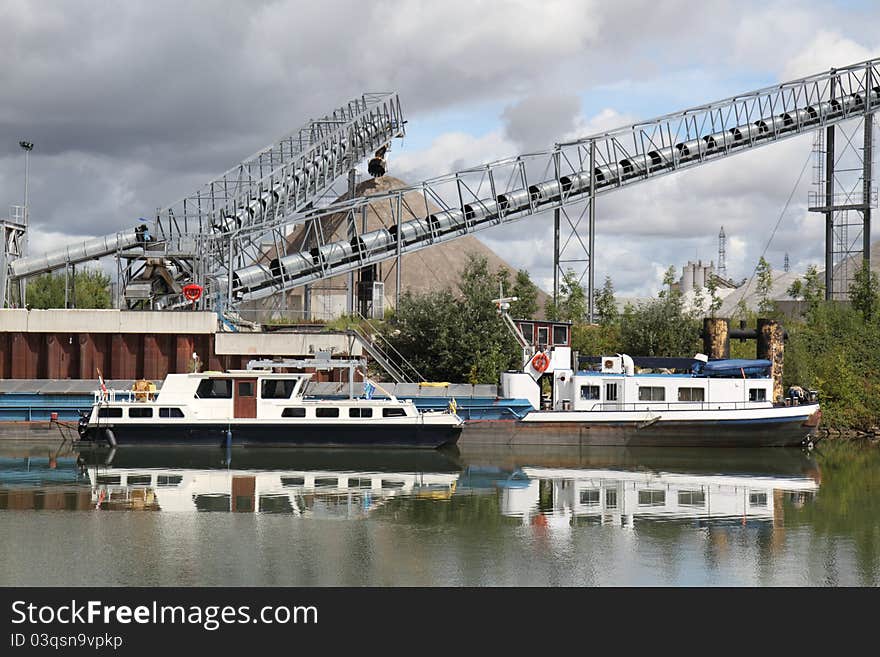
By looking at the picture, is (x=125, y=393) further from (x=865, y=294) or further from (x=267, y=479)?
(x=865, y=294)

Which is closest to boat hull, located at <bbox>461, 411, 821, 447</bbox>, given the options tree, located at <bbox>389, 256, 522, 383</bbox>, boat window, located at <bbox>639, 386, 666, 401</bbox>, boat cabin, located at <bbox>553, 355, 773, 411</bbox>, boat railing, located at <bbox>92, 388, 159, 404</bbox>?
boat cabin, located at <bbox>553, 355, 773, 411</bbox>

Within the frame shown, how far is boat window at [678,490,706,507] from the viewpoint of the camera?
103 ft

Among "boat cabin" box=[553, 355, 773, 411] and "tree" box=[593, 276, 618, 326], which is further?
"tree" box=[593, 276, 618, 326]

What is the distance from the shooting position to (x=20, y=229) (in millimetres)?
62219

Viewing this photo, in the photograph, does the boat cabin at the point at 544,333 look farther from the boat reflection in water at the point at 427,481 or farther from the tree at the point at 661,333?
the tree at the point at 661,333

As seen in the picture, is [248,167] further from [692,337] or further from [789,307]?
[789,307]

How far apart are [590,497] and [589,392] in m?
12.1

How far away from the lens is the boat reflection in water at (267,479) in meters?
30.0

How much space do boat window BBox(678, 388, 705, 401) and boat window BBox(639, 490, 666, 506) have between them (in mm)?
10894

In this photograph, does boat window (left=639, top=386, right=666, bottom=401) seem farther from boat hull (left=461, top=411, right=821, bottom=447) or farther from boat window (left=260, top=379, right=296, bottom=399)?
boat window (left=260, top=379, right=296, bottom=399)

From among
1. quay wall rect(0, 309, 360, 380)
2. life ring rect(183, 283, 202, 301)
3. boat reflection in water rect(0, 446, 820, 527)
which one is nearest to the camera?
boat reflection in water rect(0, 446, 820, 527)

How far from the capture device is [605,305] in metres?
71.4

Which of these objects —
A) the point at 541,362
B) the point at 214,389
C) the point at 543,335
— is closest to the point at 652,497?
the point at 541,362
